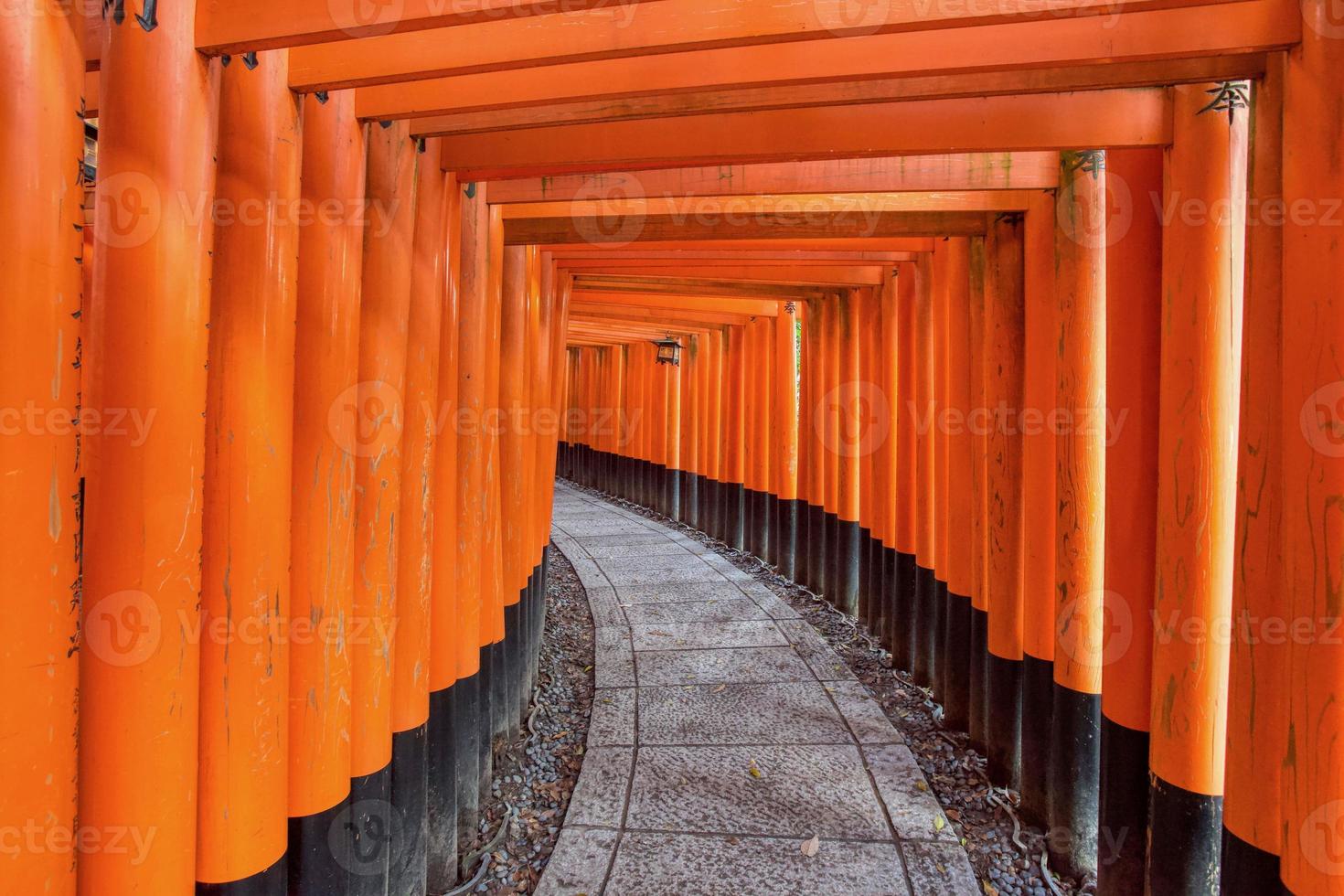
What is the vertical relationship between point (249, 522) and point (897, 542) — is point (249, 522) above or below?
above

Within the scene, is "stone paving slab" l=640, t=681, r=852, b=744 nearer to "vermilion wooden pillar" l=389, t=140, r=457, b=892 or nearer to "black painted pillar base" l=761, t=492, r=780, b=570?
"vermilion wooden pillar" l=389, t=140, r=457, b=892

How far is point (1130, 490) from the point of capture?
2744 millimetres

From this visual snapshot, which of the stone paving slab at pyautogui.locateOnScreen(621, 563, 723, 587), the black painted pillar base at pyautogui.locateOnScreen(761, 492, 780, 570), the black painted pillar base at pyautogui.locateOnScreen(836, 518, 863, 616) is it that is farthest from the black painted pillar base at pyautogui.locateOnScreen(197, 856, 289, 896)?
the black painted pillar base at pyautogui.locateOnScreen(761, 492, 780, 570)

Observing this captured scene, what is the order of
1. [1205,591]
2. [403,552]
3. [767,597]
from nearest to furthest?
[1205,591], [403,552], [767,597]

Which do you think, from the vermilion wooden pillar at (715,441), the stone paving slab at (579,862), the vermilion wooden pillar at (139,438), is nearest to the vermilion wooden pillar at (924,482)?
the stone paving slab at (579,862)


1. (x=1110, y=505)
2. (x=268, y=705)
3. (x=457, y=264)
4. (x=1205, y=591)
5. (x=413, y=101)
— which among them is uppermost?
(x=413, y=101)

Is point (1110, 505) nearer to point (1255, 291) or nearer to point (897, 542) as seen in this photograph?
point (1255, 291)

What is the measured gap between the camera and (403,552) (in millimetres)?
2777

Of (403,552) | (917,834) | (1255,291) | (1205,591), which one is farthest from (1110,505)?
(403,552)

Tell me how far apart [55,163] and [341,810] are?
1.94 metres

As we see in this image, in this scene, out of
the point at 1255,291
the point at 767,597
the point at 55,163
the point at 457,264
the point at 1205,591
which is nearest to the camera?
the point at 55,163

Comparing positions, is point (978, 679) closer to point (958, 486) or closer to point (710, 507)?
point (958, 486)

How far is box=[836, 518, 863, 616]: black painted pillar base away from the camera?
282 inches

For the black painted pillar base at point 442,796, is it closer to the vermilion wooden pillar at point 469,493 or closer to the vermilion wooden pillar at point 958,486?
the vermilion wooden pillar at point 469,493
